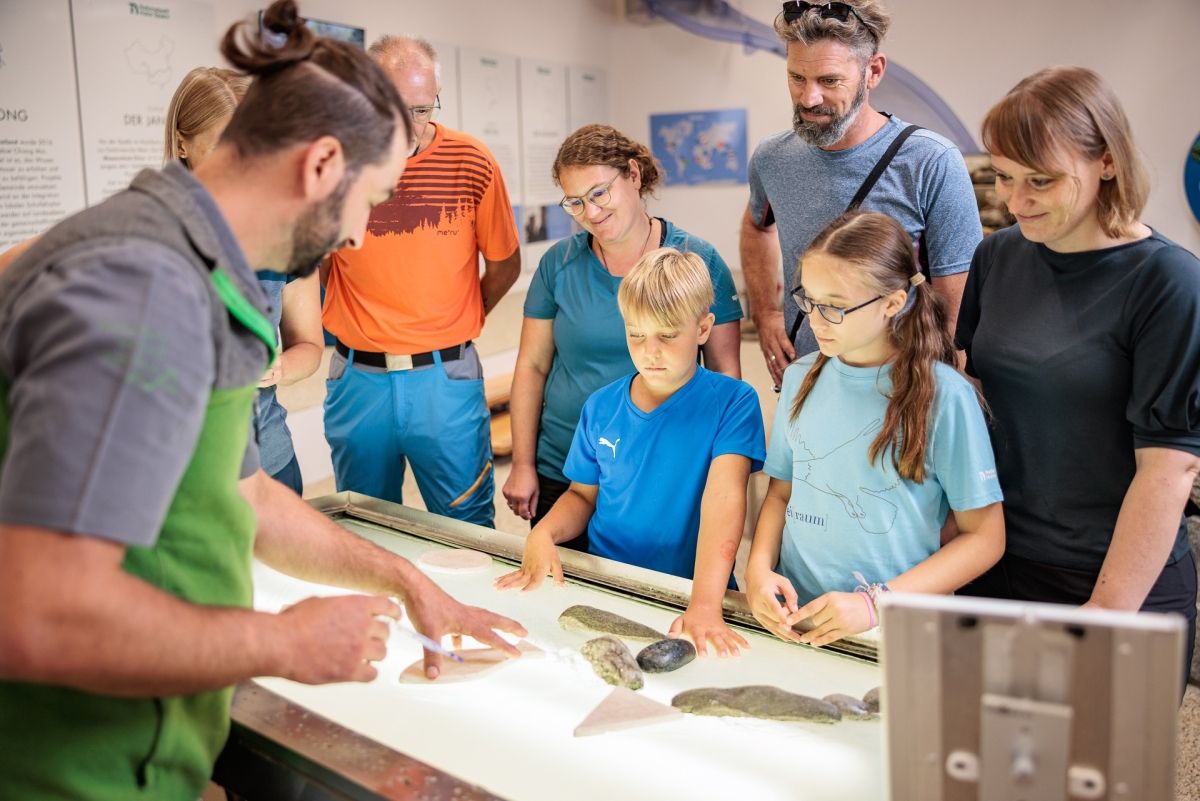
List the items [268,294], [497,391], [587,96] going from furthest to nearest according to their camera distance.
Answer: [587,96] < [497,391] < [268,294]

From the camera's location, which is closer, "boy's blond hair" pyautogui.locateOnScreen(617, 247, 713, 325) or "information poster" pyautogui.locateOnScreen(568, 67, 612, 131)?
"boy's blond hair" pyautogui.locateOnScreen(617, 247, 713, 325)

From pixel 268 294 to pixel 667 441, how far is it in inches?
36.6

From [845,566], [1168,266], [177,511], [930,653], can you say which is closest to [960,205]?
[1168,266]

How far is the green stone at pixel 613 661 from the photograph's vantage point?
4.27 ft

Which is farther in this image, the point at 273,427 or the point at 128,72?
the point at 128,72

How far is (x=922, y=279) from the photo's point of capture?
1.65 m

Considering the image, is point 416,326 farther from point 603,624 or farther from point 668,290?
point 603,624

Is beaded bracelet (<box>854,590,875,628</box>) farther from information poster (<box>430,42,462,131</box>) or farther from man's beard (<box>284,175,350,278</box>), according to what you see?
information poster (<box>430,42,462,131</box>)

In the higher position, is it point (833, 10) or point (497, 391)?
point (833, 10)

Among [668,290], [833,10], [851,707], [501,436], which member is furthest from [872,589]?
[501,436]

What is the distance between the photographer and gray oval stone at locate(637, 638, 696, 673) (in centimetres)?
133

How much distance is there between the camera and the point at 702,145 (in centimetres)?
637

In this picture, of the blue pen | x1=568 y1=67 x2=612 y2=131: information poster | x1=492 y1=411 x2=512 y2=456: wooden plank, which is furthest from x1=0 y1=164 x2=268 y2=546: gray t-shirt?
x1=568 y1=67 x2=612 y2=131: information poster

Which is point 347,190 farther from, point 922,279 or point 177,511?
point 922,279
